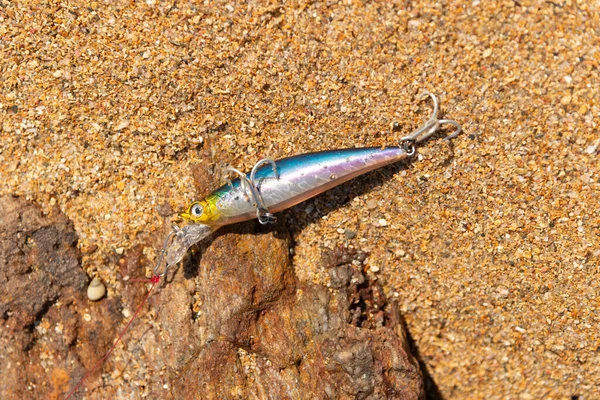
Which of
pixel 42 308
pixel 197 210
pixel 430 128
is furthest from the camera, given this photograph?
pixel 42 308

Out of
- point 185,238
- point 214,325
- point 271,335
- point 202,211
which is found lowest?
point 271,335

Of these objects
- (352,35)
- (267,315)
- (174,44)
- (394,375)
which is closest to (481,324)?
(394,375)

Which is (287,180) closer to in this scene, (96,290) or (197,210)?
(197,210)

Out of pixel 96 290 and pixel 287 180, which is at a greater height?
pixel 287 180

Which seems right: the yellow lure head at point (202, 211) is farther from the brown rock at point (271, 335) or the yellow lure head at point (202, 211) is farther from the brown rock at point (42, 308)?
the brown rock at point (42, 308)

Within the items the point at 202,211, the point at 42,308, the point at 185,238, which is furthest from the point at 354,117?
the point at 42,308

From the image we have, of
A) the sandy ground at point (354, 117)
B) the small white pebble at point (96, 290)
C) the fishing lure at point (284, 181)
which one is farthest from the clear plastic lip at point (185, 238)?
the small white pebble at point (96, 290)

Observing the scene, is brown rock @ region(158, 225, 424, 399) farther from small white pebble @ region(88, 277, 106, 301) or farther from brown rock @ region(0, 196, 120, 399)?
brown rock @ region(0, 196, 120, 399)
